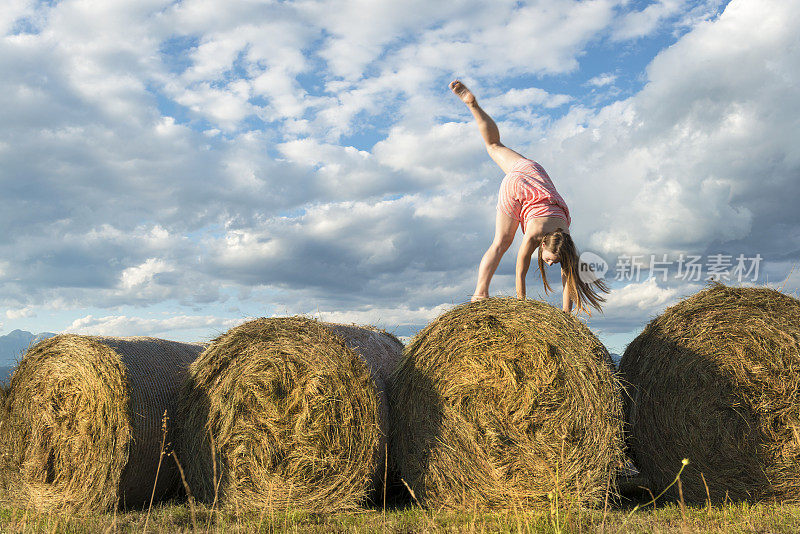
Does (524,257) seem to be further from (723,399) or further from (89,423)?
(89,423)

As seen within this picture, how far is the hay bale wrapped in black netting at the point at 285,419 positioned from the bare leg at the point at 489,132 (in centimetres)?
282

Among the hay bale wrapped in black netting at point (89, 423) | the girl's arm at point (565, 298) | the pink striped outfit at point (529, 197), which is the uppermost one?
the pink striped outfit at point (529, 197)

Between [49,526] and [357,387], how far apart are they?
2469 millimetres

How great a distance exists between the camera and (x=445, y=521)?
14.7 ft

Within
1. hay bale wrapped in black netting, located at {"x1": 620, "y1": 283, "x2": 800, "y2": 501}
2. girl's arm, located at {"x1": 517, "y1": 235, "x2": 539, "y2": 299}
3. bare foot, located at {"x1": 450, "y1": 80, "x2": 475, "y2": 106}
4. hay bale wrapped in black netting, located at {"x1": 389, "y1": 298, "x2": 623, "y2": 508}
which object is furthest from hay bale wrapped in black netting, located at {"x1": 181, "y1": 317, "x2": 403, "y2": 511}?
bare foot, located at {"x1": 450, "y1": 80, "x2": 475, "y2": 106}

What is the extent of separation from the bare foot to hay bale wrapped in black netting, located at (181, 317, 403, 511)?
3084 millimetres

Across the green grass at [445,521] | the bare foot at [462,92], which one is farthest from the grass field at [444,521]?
the bare foot at [462,92]

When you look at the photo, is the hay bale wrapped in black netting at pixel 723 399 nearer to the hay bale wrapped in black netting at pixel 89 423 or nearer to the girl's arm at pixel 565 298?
the girl's arm at pixel 565 298

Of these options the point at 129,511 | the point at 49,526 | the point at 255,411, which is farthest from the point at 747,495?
the point at 49,526

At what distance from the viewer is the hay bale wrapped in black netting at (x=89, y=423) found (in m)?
5.07

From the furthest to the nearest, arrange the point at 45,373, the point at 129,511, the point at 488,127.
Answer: the point at 488,127 → the point at 45,373 → the point at 129,511

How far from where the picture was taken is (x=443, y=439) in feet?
16.3

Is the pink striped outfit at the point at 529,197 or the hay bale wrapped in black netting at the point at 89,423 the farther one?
the pink striped outfit at the point at 529,197

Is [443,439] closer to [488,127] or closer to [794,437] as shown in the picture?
[794,437]
